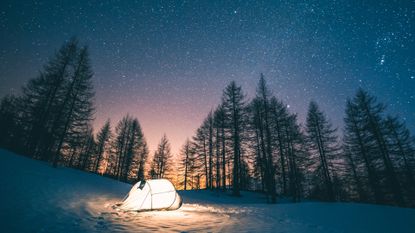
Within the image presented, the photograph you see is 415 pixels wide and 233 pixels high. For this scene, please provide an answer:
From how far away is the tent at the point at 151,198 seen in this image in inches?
294

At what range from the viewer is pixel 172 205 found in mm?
7949

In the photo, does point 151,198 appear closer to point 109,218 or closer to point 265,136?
point 109,218

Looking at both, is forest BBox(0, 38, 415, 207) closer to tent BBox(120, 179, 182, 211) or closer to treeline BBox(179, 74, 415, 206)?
treeline BBox(179, 74, 415, 206)

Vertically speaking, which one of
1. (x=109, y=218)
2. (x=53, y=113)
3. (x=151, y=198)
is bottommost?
(x=109, y=218)

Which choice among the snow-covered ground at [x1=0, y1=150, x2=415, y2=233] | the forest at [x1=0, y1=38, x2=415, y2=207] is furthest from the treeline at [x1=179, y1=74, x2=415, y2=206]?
the snow-covered ground at [x1=0, y1=150, x2=415, y2=233]

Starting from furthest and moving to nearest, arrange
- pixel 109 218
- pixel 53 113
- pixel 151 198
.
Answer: pixel 53 113
pixel 151 198
pixel 109 218

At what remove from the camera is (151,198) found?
771cm

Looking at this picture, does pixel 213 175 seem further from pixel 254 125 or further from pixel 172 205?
pixel 172 205

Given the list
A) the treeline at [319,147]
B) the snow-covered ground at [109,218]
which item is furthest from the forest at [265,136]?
the snow-covered ground at [109,218]

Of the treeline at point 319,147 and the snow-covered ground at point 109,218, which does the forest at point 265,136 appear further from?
the snow-covered ground at point 109,218

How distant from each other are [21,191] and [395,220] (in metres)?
13.9

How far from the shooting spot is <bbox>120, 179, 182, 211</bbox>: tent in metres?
7.46

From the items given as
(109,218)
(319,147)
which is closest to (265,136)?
(319,147)

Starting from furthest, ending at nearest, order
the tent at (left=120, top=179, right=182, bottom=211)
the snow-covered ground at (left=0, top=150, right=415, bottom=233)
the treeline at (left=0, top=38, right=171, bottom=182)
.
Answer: the treeline at (left=0, top=38, right=171, bottom=182), the tent at (left=120, top=179, right=182, bottom=211), the snow-covered ground at (left=0, top=150, right=415, bottom=233)
